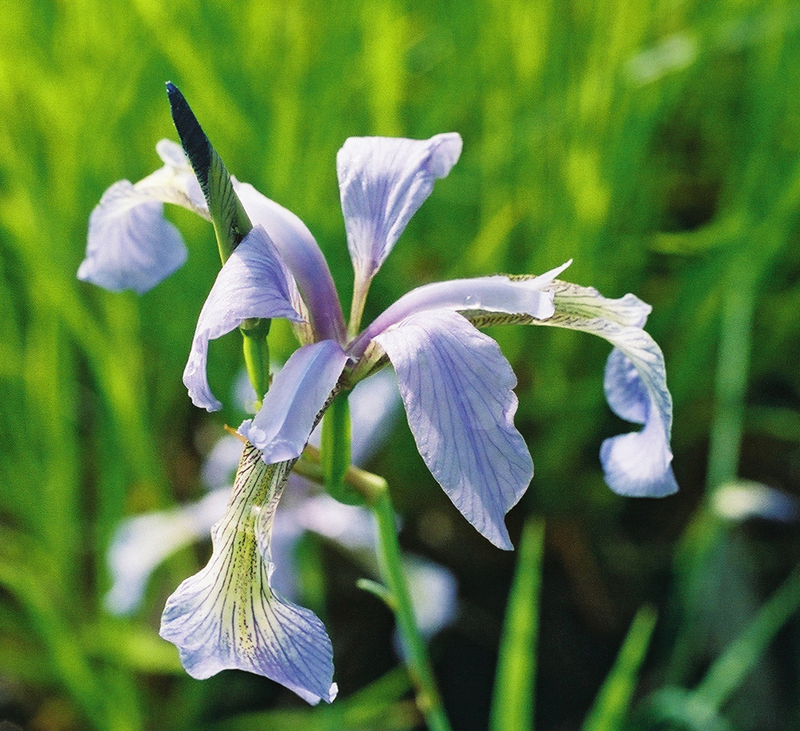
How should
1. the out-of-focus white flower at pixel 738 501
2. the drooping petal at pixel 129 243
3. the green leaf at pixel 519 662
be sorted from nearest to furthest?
the drooping petal at pixel 129 243 < the green leaf at pixel 519 662 < the out-of-focus white flower at pixel 738 501

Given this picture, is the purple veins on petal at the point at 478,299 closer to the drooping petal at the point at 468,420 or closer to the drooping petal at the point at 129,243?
the drooping petal at the point at 468,420

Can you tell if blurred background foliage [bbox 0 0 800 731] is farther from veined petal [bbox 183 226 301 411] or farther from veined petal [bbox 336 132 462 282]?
veined petal [bbox 183 226 301 411]

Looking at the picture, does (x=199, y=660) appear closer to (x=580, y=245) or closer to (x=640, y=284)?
(x=580, y=245)

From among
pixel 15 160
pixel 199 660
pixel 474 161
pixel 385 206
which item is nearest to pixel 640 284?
pixel 474 161

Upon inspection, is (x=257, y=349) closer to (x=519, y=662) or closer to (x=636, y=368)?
(x=636, y=368)

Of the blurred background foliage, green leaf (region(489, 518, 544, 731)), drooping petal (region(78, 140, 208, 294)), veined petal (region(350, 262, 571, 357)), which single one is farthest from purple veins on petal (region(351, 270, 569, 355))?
the blurred background foliage

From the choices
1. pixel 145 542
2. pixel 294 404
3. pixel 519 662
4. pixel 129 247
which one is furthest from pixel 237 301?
pixel 145 542

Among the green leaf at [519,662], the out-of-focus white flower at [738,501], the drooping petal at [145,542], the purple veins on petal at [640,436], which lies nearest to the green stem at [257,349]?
the purple veins on petal at [640,436]
